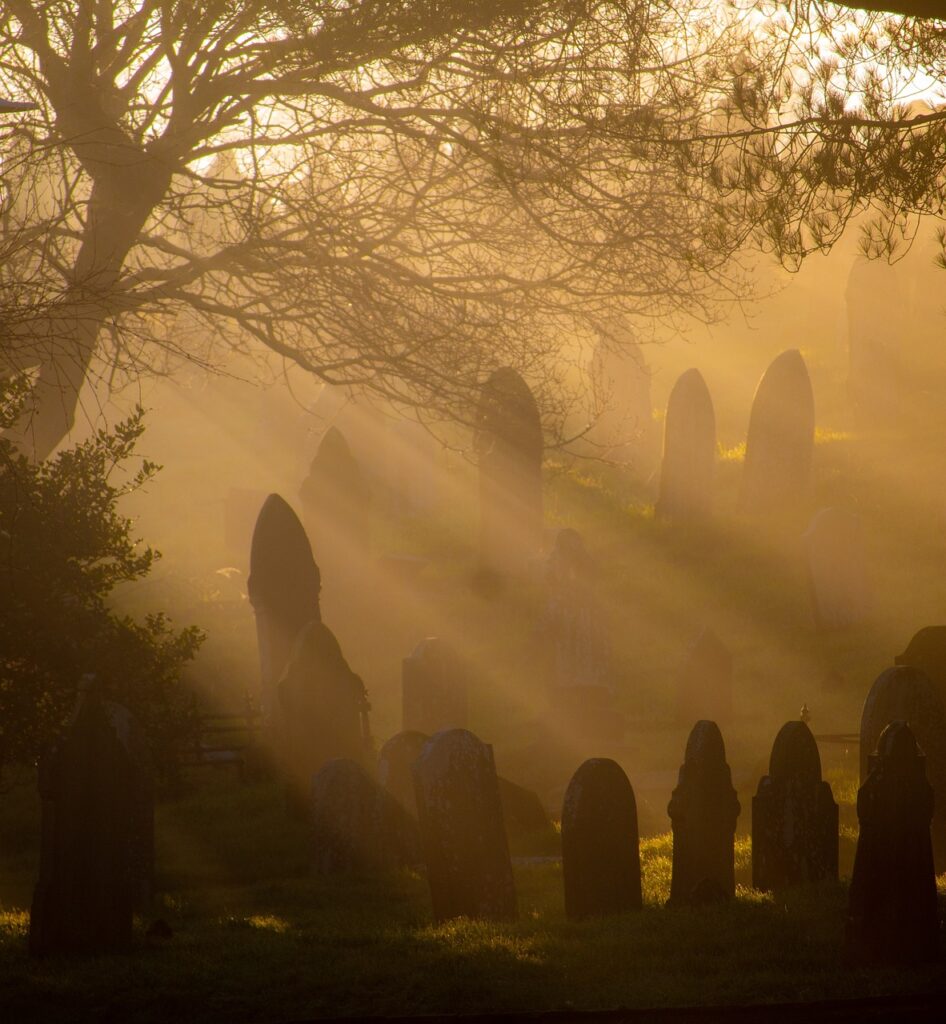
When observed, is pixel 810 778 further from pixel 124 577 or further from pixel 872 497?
pixel 872 497

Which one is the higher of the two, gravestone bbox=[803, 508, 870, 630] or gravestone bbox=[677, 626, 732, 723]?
gravestone bbox=[803, 508, 870, 630]

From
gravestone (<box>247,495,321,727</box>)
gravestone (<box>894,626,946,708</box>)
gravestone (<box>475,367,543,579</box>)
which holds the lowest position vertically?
gravestone (<box>894,626,946,708</box>)

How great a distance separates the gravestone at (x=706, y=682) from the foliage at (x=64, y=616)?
20.1ft

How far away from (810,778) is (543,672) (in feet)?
22.4

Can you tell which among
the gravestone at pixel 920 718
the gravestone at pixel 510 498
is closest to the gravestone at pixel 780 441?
the gravestone at pixel 510 498

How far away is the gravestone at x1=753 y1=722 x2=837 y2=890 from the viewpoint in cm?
771

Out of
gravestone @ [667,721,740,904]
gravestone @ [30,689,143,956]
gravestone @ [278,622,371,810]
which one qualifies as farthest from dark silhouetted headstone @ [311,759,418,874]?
gravestone @ [667,721,740,904]

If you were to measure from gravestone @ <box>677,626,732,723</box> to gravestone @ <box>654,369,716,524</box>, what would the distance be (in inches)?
207

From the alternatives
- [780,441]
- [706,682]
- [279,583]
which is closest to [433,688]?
[279,583]

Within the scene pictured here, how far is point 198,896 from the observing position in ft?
28.3

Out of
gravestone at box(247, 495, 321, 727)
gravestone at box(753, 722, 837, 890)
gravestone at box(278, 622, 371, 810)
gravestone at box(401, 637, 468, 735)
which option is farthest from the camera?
gravestone at box(247, 495, 321, 727)

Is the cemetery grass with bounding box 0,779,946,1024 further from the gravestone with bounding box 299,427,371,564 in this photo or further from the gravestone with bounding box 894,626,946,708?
the gravestone with bounding box 299,427,371,564

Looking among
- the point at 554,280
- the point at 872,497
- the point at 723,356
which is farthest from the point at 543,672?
the point at 723,356

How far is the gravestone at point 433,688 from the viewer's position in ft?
41.9
